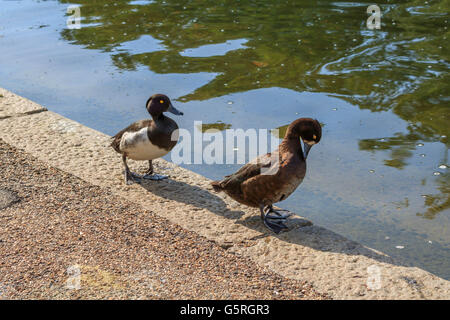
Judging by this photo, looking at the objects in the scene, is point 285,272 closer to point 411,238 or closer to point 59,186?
point 411,238

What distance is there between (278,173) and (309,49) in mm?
5565

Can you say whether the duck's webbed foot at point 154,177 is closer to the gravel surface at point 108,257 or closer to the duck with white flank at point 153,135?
the duck with white flank at point 153,135

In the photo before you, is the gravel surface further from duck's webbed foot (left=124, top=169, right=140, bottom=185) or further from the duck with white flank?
the duck with white flank

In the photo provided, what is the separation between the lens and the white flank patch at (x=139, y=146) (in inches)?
187

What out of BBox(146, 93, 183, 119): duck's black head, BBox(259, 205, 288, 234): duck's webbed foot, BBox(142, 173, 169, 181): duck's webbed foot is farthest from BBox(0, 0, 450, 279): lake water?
BBox(146, 93, 183, 119): duck's black head

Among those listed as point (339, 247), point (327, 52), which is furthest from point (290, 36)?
point (339, 247)

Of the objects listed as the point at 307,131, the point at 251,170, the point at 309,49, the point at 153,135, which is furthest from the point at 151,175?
the point at 309,49

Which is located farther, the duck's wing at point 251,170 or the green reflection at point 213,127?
the green reflection at point 213,127

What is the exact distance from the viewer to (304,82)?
7.86 m

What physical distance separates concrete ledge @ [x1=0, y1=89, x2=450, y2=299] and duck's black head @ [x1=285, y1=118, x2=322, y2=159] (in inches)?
26.9

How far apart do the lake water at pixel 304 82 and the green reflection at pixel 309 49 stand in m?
0.03

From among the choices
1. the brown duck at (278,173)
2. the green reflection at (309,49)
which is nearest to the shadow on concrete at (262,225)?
the brown duck at (278,173)

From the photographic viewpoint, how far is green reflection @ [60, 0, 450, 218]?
7074 millimetres

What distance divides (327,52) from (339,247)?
18.5ft
